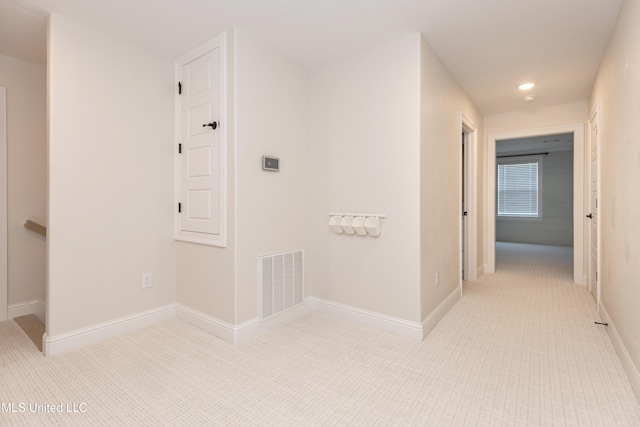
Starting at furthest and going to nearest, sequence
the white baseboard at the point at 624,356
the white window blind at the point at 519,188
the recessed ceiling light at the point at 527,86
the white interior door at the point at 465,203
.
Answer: the white window blind at the point at 519,188 → the white interior door at the point at 465,203 → the recessed ceiling light at the point at 527,86 → the white baseboard at the point at 624,356

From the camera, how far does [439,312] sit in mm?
2830

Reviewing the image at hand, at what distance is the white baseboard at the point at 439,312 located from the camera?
8.27 ft

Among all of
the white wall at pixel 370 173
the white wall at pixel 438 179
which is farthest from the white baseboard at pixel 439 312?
the white wall at pixel 370 173

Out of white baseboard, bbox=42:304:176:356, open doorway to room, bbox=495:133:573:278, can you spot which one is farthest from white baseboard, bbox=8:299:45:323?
open doorway to room, bbox=495:133:573:278

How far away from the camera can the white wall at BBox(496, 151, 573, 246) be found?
7613 mm

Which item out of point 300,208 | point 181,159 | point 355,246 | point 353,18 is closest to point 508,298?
point 355,246

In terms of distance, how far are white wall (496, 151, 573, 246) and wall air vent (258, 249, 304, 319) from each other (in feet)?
24.6

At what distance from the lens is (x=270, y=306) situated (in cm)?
266

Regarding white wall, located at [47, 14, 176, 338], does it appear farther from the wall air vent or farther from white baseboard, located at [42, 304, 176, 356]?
the wall air vent

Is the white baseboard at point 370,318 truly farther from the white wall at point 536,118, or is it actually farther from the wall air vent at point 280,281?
the white wall at point 536,118

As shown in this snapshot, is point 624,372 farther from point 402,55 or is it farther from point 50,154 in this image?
point 50,154

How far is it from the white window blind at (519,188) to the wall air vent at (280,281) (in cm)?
745

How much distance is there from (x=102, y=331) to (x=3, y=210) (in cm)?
144

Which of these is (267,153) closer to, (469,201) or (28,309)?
(28,309)
